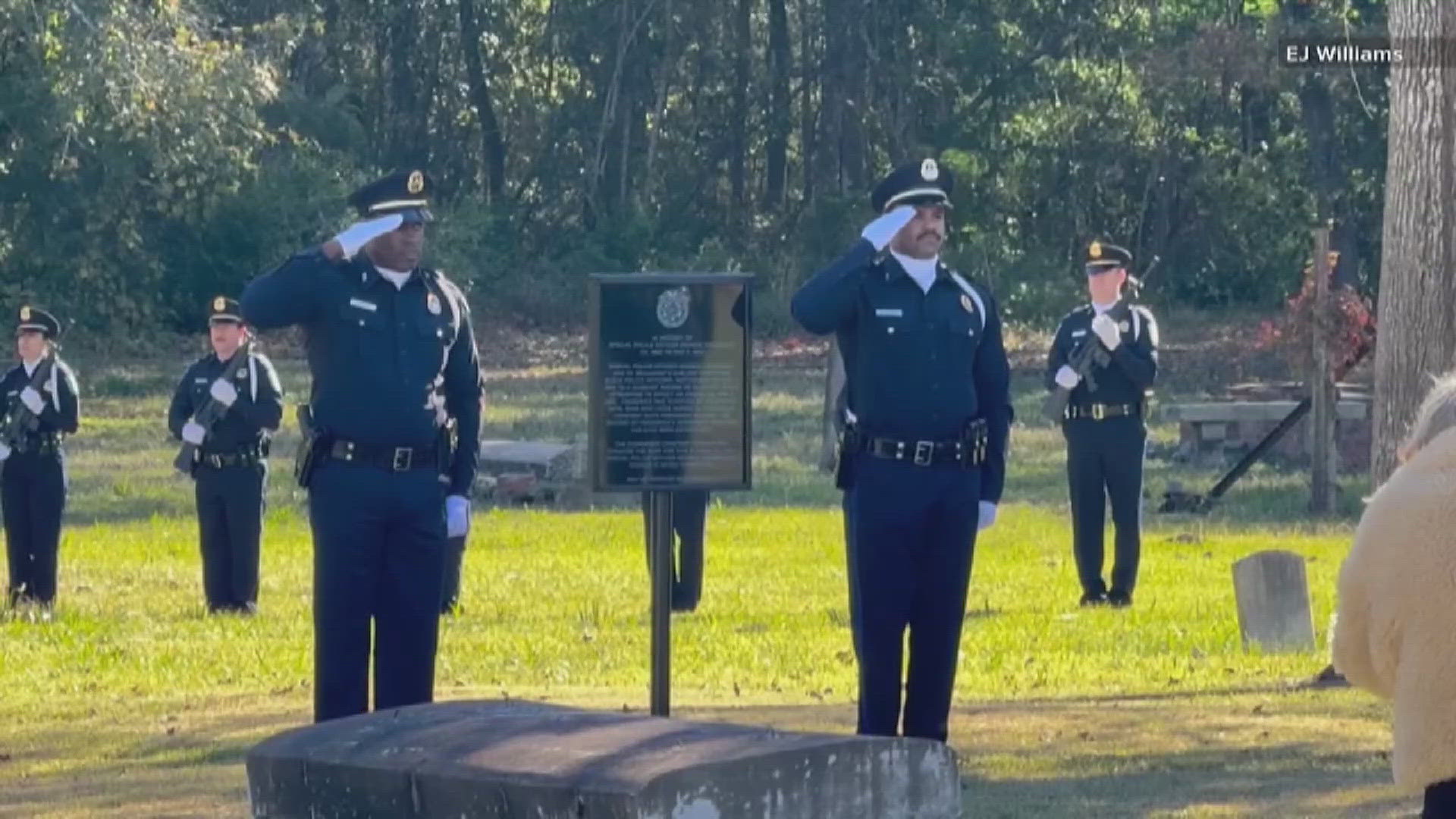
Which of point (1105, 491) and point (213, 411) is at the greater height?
point (213, 411)

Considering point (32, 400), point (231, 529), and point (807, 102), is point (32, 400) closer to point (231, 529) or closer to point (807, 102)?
point (231, 529)

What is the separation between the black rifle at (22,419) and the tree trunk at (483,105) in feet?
135

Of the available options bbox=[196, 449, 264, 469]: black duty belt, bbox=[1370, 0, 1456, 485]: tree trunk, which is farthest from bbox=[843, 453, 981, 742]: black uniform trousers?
bbox=[196, 449, 264, 469]: black duty belt

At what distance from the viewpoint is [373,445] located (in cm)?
895

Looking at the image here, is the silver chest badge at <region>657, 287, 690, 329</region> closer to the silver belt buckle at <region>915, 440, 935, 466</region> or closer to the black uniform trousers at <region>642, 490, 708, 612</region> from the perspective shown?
the silver belt buckle at <region>915, 440, 935, 466</region>

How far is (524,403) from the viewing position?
118ft

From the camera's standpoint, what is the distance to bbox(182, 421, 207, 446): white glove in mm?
16297

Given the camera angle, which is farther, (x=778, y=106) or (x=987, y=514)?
(x=778, y=106)

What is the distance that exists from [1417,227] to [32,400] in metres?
9.06

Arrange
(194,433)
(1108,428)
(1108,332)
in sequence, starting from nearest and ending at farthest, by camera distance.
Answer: (1108,332) < (1108,428) < (194,433)

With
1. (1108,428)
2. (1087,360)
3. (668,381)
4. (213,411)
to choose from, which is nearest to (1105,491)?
(1108,428)

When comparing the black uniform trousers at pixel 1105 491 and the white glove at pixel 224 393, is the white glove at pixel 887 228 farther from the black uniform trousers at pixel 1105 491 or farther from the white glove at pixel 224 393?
the white glove at pixel 224 393

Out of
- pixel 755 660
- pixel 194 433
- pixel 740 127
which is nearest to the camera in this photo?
pixel 755 660

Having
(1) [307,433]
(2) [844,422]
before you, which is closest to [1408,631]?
(2) [844,422]
